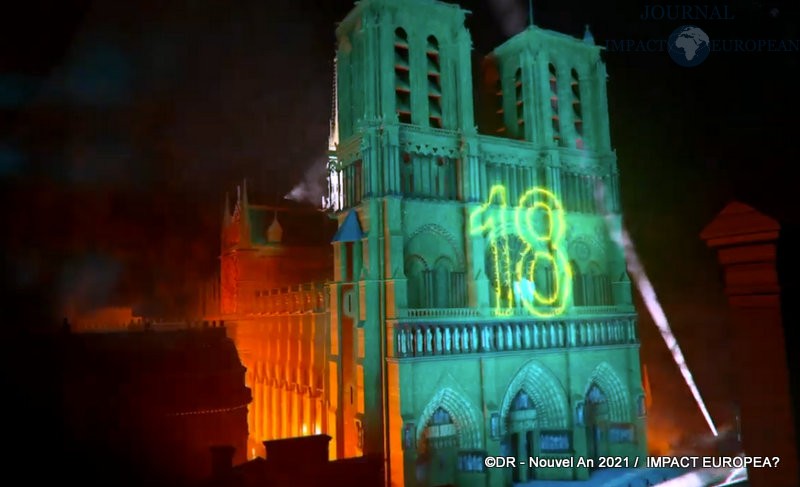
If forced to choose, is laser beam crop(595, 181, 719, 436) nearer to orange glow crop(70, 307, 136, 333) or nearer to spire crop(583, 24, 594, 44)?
spire crop(583, 24, 594, 44)

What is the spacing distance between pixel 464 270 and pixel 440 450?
941cm

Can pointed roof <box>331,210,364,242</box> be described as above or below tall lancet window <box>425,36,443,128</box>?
below

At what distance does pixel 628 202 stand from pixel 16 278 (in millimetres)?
38637

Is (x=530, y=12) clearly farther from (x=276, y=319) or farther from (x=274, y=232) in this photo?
(x=276, y=319)

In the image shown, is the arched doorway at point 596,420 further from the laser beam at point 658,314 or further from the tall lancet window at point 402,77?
the tall lancet window at point 402,77

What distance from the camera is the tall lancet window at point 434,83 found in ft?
105

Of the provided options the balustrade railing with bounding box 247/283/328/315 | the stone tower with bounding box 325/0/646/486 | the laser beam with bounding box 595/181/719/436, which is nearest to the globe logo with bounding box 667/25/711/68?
the stone tower with bounding box 325/0/646/486

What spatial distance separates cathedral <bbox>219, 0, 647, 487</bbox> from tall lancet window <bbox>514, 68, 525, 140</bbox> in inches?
3.9

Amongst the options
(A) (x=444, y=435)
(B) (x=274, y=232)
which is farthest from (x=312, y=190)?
(A) (x=444, y=435)

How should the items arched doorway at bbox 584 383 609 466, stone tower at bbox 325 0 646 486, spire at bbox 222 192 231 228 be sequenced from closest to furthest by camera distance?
stone tower at bbox 325 0 646 486 < arched doorway at bbox 584 383 609 466 < spire at bbox 222 192 231 228

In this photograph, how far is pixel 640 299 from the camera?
4206cm

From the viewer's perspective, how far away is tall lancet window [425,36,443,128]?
32.1 m

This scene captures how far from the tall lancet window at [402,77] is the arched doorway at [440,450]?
15.7m

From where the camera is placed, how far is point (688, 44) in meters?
21.8
